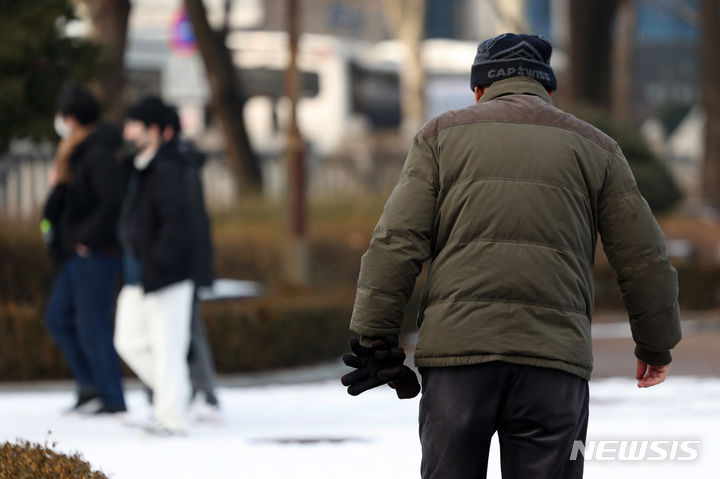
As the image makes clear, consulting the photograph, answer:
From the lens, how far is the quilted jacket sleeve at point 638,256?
505 centimetres

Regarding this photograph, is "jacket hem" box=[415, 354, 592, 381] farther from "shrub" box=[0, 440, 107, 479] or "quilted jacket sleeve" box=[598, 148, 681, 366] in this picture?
"shrub" box=[0, 440, 107, 479]

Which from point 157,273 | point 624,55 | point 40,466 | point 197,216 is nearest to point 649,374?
point 40,466

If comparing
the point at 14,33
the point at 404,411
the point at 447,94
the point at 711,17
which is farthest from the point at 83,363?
the point at 447,94

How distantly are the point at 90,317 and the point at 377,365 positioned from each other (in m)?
5.54

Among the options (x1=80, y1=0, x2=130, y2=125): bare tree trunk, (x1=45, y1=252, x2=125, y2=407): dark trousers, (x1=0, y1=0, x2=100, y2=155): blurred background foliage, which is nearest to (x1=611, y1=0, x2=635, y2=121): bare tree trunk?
(x1=80, y1=0, x2=130, y2=125): bare tree trunk

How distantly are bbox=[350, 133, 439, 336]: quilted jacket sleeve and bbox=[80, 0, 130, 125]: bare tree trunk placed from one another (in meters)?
13.7

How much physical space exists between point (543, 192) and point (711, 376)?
8.62 m

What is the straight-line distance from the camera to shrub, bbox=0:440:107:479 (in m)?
5.79

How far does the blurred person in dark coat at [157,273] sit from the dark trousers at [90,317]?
70 centimetres

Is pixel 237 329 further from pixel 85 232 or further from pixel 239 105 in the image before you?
pixel 239 105

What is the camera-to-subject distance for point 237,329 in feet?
44.9

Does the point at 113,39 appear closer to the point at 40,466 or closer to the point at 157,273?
the point at 157,273

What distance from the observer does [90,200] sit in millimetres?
10469

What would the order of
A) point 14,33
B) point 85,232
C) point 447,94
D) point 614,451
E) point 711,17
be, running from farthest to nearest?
point 447,94, point 711,17, point 14,33, point 85,232, point 614,451
